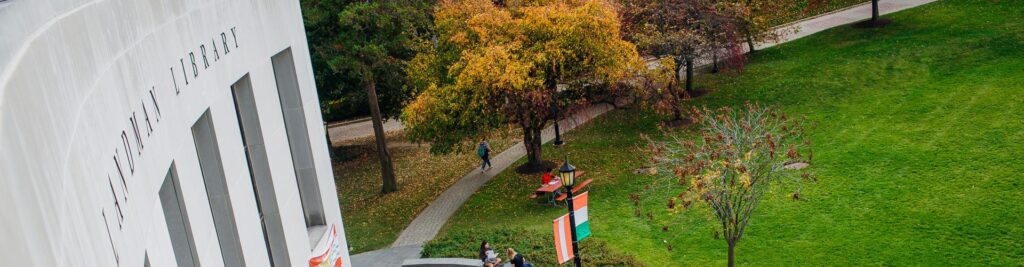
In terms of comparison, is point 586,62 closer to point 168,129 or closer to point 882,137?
point 882,137

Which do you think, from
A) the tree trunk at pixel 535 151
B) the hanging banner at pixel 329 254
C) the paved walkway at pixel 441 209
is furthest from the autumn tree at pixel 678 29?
the hanging banner at pixel 329 254

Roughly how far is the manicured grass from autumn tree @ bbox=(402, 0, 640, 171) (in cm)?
151

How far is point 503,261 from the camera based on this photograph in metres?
21.4

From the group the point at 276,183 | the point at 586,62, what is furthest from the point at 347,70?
the point at 276,183

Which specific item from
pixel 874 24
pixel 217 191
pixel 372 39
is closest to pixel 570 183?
pixel 217 191

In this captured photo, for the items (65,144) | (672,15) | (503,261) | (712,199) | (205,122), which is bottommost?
(503,261)

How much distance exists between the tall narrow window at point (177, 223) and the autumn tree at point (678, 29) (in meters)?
21.0

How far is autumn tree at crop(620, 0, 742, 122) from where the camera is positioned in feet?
96.1

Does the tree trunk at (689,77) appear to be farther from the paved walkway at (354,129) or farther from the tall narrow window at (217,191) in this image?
the tall narrow window at (217,191)

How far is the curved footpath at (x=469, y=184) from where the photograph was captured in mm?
24516

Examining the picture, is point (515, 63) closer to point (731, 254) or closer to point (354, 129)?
point (731, 254)

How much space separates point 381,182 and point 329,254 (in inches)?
683

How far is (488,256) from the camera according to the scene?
20109mm

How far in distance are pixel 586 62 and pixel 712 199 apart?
30.3 feet
